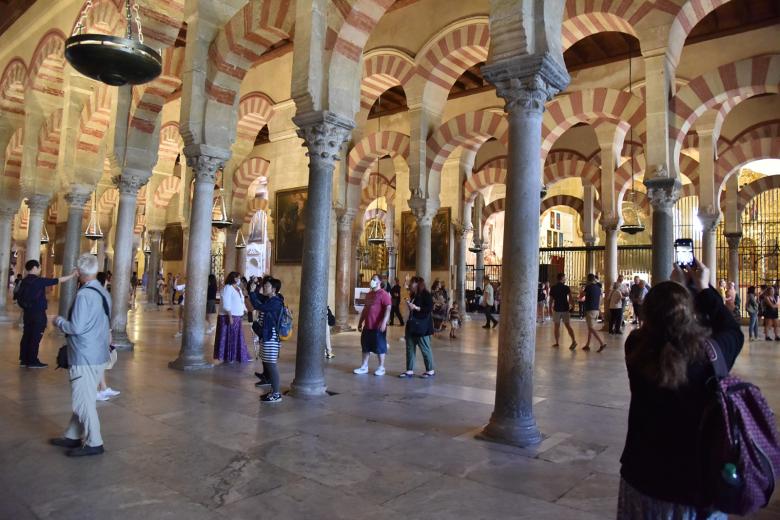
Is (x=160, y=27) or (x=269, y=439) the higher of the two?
(x=160, y=27)

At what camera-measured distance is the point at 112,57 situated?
3.77 metres

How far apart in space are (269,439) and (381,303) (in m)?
2.32

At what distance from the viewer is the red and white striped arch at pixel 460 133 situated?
9633 mm

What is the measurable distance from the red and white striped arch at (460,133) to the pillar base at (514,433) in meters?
6.96

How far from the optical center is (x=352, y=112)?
16.9 ft

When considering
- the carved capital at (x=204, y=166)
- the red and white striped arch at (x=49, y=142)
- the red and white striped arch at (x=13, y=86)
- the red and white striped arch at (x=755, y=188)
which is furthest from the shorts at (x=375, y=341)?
the red and white striped arch at (x=755, y=188)

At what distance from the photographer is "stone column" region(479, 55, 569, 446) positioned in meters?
3.38

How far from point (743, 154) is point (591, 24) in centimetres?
644

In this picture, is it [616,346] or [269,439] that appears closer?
[269,439]

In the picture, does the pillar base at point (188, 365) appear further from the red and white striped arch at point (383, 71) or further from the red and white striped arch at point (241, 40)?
the red and white striped arch at point (383, 71)

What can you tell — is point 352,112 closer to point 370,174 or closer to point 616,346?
point 616,346

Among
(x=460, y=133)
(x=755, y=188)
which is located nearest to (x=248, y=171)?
(x=460, y=133)

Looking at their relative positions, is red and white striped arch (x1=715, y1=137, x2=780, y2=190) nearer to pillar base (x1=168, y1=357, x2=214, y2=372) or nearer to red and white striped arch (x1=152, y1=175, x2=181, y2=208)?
pillar base (x1=168, y1=357, x2=214, y2=372)

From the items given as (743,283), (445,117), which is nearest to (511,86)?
(445,117)
